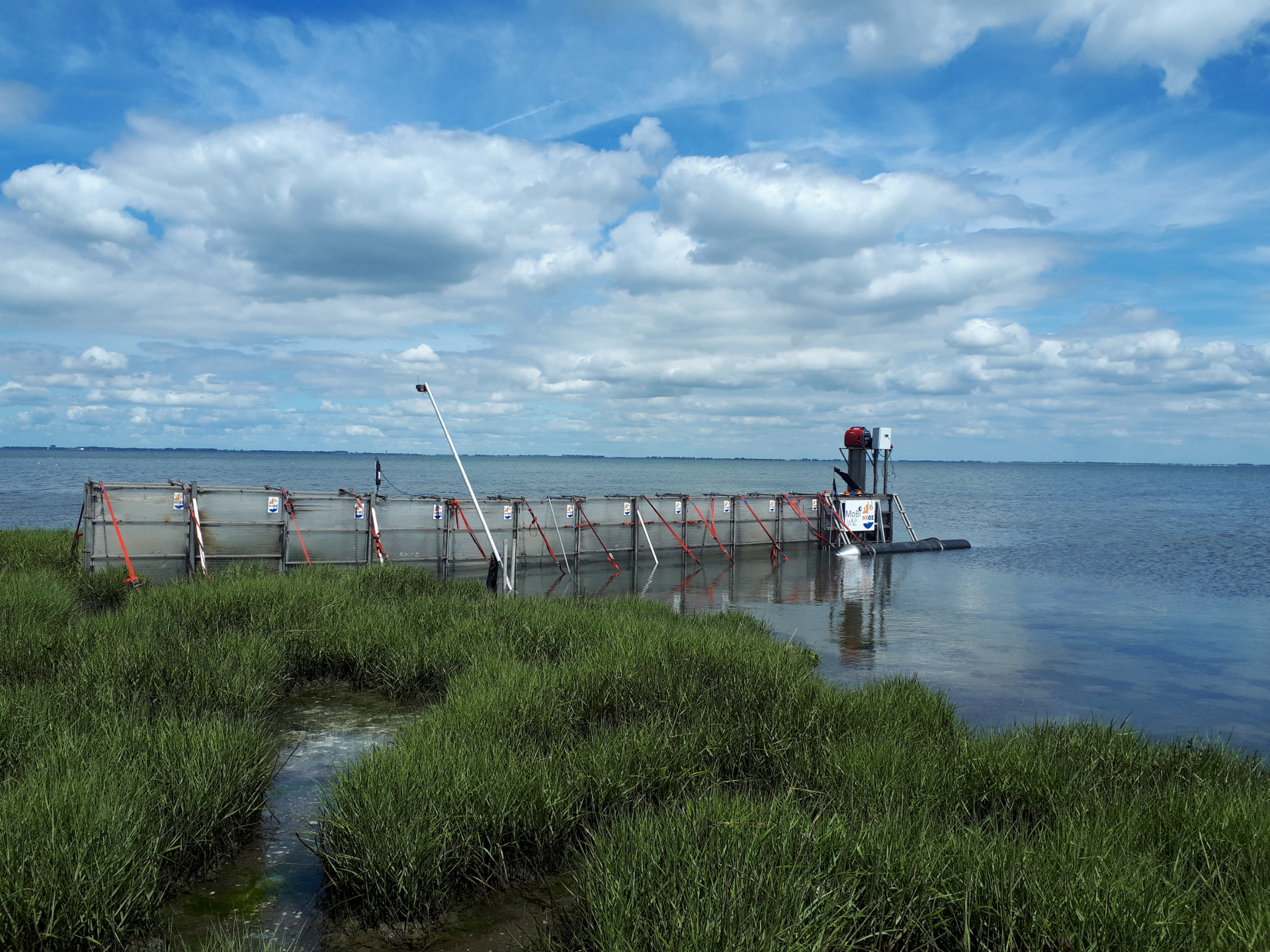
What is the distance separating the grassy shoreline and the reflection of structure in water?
4375mm

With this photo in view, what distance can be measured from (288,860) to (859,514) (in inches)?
1123

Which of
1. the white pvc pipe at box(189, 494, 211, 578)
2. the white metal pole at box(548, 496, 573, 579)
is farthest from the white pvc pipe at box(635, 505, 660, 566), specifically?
the white pvc pipe at box(189, 494, 211, 578)

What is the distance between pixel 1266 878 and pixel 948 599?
17415mm

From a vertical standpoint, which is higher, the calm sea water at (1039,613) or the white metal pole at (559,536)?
the white metal pole at (559,536)

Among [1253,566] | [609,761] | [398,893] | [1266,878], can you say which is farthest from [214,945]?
[1253,566]

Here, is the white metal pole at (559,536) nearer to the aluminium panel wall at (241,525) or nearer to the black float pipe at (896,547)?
the aluminium panel wall at (241,525)

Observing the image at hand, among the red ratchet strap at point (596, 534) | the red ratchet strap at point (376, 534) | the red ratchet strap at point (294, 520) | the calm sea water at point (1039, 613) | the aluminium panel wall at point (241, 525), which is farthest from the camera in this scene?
the red ratchet strap at point (596, 534)

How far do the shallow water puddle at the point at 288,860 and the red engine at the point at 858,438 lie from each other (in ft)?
88.4

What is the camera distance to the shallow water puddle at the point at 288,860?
4938mm

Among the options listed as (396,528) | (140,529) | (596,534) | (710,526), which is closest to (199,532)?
(140,529)

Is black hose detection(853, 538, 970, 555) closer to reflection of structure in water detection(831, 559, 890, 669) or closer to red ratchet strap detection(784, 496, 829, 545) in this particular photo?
red ratchet strap detection(784, 496, 829, 545)

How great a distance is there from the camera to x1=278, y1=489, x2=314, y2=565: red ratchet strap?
19.1 metres

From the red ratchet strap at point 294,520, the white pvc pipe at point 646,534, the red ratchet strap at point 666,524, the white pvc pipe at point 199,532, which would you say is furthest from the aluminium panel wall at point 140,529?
the red ratchet strap at point 666,524

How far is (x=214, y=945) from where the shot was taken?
165 inches
